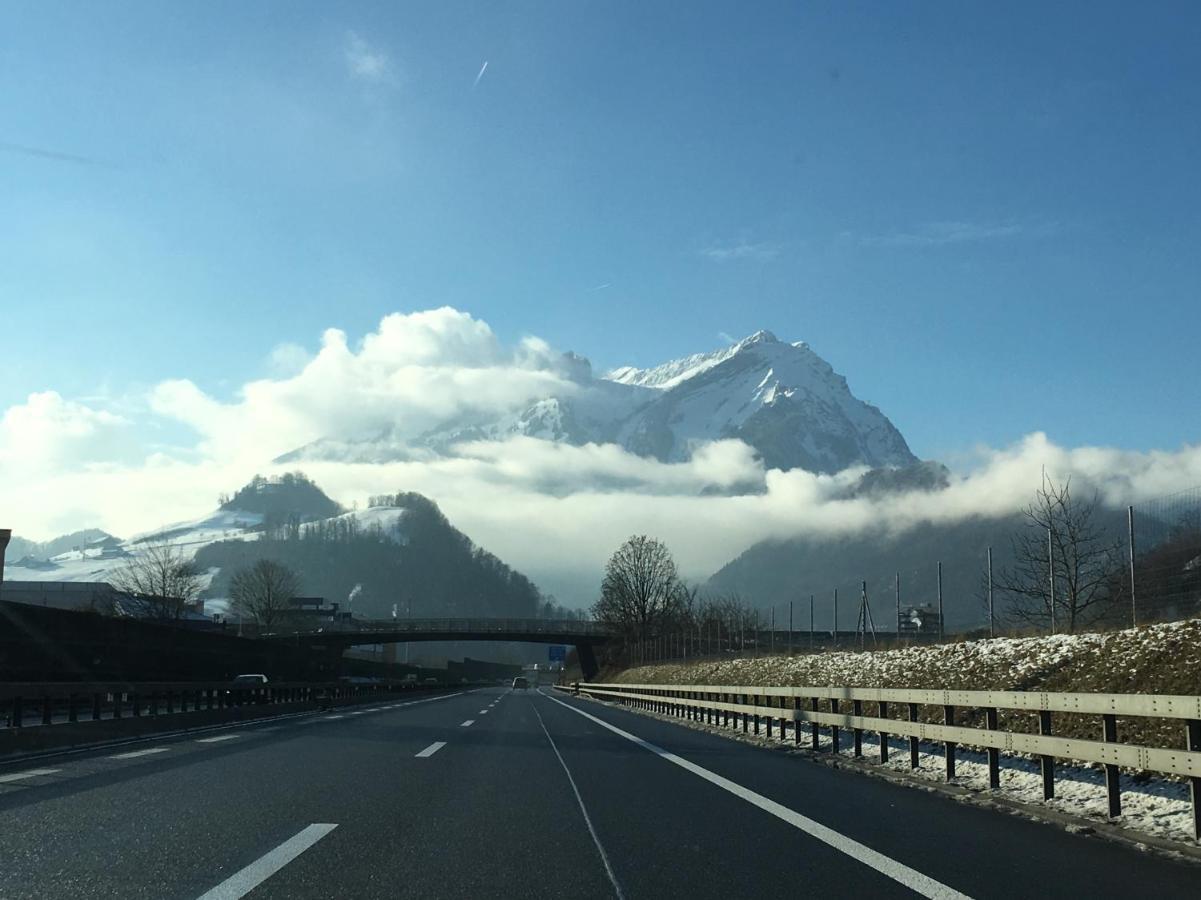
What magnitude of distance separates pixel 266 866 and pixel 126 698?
32186 millimetres

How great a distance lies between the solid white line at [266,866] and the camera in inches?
237

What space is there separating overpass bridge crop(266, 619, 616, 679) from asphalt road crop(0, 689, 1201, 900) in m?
98.6

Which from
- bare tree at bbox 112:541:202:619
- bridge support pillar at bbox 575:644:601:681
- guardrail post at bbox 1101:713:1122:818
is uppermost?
bare tree at bbox 112:541:202:619

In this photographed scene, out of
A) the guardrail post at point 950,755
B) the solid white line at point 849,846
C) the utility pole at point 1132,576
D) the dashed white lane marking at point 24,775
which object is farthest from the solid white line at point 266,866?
the utility pole at point 1132,576

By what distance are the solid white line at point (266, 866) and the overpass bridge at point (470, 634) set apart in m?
103

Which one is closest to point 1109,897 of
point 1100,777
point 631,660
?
point 1100,777

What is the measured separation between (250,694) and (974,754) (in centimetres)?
2691

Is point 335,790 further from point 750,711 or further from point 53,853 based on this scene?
point 750,711

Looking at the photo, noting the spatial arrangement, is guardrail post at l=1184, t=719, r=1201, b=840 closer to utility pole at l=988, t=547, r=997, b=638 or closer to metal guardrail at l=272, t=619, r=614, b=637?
utility pole at l=988, t=547, r=997, b=638

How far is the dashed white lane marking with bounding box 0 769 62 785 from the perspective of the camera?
37.5ft

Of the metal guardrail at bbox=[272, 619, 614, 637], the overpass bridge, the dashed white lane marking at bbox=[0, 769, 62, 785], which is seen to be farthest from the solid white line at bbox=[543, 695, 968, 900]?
the metal guardrail at bbox=[272, 619, 614, 637]

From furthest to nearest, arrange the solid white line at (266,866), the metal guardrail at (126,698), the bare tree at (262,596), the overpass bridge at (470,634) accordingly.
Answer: the bare tree at (262,596), the overpass bridge at (470,634), the metal guardrail at (126,698), the solid white line at (266,866)

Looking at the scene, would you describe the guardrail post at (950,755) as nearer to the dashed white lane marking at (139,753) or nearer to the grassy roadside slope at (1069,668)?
the grassy roadside slope at (1069,668)

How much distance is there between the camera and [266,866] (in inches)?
267
